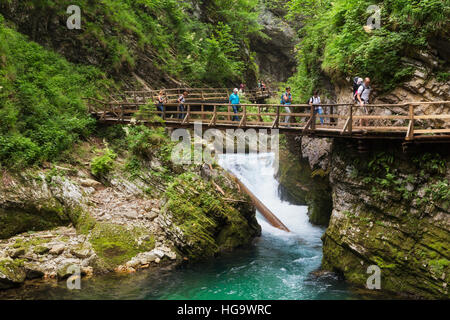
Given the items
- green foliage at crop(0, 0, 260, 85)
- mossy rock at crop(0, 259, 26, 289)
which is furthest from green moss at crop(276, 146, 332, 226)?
mossy rock at crop(0, 259, 26, 289)

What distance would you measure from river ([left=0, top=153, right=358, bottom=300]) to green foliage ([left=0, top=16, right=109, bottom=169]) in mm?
5649

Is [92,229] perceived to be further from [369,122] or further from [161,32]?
[161,32]

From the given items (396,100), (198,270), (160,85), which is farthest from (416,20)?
(160,85)

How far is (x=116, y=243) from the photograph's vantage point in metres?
11.3

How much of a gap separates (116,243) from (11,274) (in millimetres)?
3201

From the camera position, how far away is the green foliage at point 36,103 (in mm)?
12133

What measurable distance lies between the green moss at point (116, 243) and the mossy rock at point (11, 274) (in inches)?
87.8

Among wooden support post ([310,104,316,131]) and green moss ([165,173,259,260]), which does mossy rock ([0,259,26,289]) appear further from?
wooden support post ([310,104,316,131])

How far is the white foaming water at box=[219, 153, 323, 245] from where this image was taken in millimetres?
16641

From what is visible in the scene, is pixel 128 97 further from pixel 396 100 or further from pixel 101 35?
pixel 396 100

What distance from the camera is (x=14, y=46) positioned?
15773 mm

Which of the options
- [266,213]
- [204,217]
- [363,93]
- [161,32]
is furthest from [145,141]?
[161,32]

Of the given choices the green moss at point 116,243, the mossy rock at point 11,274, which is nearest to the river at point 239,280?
the mossy rock at point 11,274

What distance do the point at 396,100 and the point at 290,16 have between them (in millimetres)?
11876
